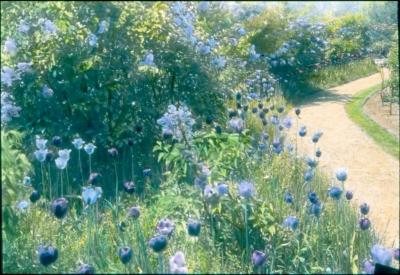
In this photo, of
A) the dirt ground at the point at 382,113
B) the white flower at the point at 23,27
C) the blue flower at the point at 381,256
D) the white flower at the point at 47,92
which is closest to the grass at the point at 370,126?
the dirt ground at the point at 382,113

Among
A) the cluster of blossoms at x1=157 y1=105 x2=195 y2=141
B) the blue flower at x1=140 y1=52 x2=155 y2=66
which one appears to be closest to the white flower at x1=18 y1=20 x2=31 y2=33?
the blue flower at x1=140 y1=52 x2=155 y2=66

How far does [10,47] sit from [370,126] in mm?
6351

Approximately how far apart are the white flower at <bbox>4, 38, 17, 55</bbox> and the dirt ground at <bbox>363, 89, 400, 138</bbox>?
6000 millimetres

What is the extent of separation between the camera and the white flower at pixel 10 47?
4.57 meters

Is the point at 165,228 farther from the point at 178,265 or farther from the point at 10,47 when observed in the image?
the point at 10,47

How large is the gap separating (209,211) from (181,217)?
30cm

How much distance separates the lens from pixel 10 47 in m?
4.59

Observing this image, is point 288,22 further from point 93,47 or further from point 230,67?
point 93,47

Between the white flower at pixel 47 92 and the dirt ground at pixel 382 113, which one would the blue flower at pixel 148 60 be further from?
the dirt ground at pixel 382 113

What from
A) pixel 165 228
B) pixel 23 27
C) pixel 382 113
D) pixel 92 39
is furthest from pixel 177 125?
pixel 382 113

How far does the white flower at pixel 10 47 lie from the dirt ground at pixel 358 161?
323 cm

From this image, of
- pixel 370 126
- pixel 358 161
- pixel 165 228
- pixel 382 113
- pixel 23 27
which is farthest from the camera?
pixel 382 113

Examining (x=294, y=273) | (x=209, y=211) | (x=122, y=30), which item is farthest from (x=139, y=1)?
(x=294, y=273)

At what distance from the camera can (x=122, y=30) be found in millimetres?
5270
